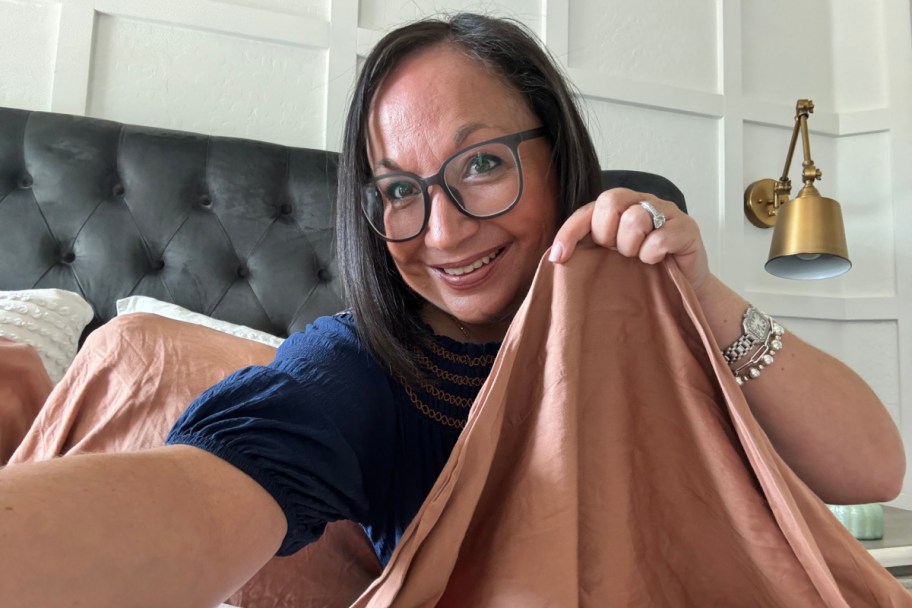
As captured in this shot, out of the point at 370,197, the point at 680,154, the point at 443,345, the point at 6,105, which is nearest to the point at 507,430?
the point at 443,345

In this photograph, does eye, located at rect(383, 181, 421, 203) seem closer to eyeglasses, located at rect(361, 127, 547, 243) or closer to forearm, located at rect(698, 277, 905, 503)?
eyeglasses, located at rect(361, 127, 547, 243)

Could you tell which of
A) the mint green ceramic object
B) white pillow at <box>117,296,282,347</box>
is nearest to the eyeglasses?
white pillow at <box>117,296,282,347</box>

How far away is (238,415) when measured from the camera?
0.62 m

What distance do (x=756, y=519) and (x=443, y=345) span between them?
1.51 feet

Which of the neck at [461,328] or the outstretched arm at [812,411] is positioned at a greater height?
the neck at [461,328]

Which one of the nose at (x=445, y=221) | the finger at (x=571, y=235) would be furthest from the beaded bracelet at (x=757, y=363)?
the nose at (x=445, y=221)

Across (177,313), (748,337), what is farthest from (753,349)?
(177,313)

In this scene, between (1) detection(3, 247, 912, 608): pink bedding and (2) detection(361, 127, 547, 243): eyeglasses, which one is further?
(2) detection(361, 127, 547, 243): eyeglasses

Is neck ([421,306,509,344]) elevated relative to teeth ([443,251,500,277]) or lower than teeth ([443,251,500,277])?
lower

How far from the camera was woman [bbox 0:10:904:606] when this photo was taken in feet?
1.47

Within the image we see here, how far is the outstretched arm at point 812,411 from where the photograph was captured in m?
0.72

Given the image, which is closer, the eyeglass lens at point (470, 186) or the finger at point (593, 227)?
the finger at point (593, 227)

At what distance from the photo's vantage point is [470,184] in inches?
33.6

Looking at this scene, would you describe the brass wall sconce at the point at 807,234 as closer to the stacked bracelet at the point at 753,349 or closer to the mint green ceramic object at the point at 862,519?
the mint green ceramic object at the point at 862,519
